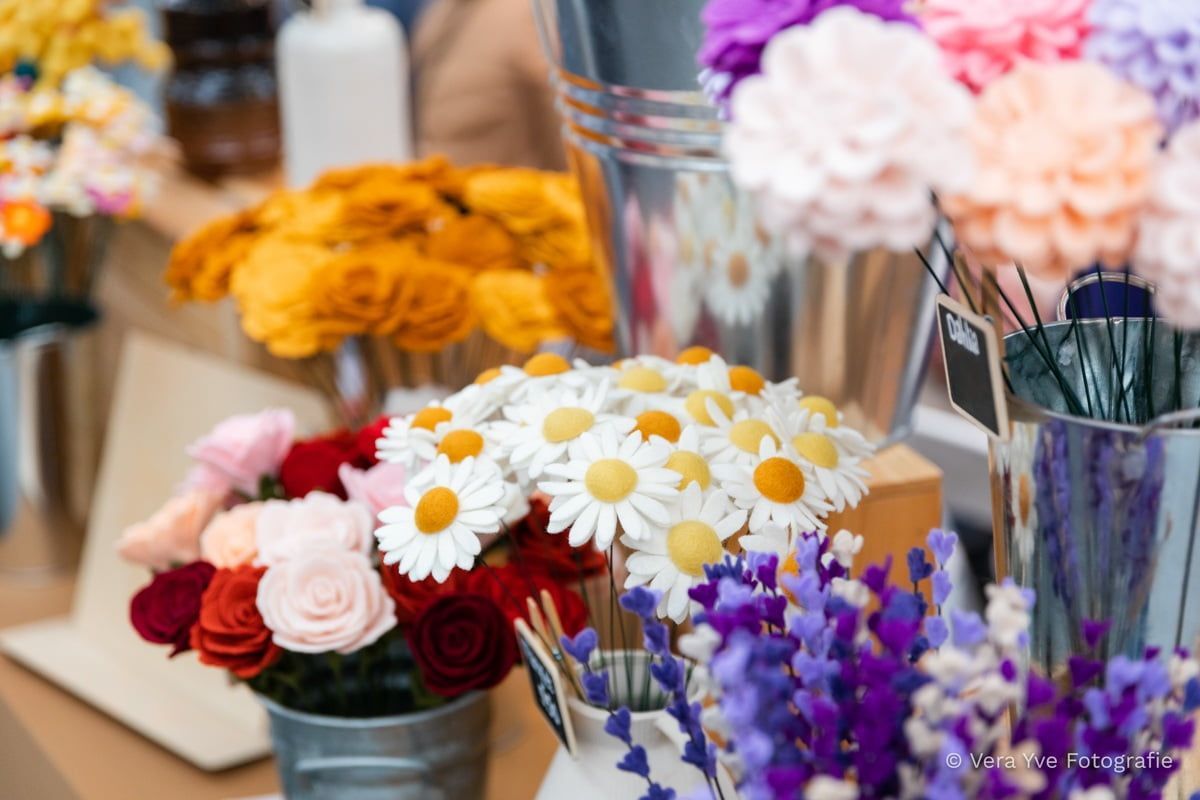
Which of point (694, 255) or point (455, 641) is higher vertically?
point (694, 255)

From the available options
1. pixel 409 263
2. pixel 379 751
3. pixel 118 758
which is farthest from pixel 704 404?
pixel 118 758

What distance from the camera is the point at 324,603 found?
60 centimetres

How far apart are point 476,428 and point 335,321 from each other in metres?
0.31

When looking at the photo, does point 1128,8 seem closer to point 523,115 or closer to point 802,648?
point 802,648

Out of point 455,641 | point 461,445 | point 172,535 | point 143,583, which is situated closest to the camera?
point 461,445

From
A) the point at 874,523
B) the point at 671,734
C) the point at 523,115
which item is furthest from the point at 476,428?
the point at 523,115

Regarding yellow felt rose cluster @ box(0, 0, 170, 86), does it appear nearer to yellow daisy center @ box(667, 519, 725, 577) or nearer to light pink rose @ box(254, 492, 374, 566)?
light pink rose @ box(254, 492, 374, 566)

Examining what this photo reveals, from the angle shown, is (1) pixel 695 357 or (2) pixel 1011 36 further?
(1) pixel 695 357

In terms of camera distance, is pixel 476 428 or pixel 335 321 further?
pixel 335 321

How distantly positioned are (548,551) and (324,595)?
115 mm

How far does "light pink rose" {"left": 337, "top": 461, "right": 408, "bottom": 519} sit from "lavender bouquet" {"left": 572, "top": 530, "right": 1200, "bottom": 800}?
0.94 ft

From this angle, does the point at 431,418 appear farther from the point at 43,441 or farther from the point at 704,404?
the point at 43,441

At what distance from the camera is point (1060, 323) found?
0.47 meters

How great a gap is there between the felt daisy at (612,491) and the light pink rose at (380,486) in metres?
0.19
